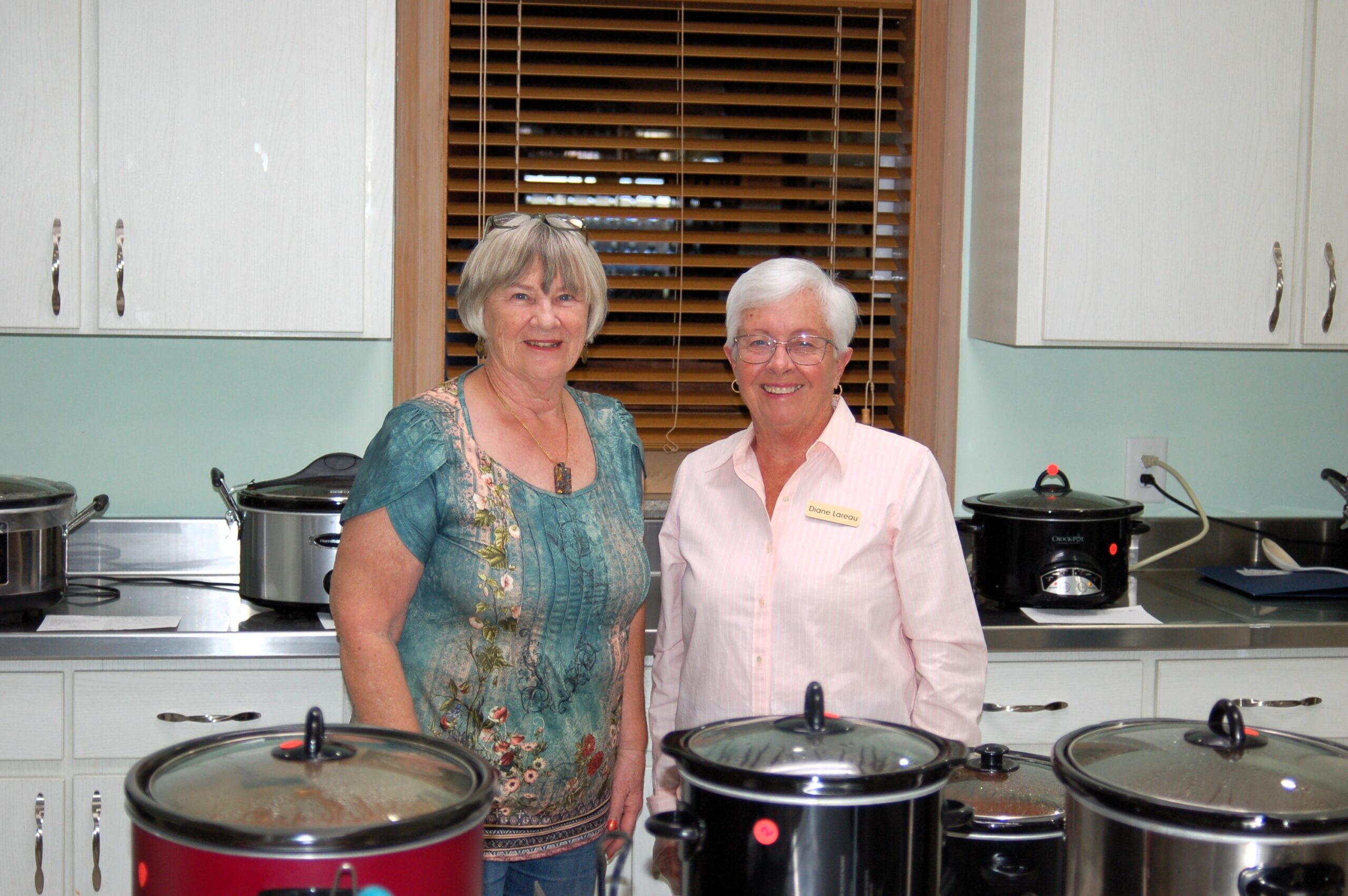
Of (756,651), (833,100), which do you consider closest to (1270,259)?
(833,100)

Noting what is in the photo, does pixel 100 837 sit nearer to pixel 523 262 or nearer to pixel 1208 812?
pixel 523 262

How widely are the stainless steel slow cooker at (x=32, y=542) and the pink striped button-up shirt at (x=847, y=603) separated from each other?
3.79 feet

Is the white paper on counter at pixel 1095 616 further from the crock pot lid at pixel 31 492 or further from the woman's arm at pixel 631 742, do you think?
the crock pot lid at pixel 31 492

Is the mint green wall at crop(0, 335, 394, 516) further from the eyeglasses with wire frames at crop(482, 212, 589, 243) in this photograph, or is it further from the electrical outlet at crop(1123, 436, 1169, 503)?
the electrical outlet at crop(1123, 436, 1169, 503)

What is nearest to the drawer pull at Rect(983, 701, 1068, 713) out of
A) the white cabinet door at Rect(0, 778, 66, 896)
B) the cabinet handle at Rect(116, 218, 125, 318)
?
the white cabinet door at Rect(0, 778, 66, 896)

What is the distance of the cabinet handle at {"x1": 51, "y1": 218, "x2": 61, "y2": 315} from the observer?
2264mm

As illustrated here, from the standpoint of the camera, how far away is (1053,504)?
2340 millimetres

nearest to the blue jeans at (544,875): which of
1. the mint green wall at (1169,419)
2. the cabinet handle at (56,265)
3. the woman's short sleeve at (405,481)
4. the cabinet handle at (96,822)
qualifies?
the woman's short sleeve at (405,481)

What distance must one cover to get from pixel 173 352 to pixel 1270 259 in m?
2.16

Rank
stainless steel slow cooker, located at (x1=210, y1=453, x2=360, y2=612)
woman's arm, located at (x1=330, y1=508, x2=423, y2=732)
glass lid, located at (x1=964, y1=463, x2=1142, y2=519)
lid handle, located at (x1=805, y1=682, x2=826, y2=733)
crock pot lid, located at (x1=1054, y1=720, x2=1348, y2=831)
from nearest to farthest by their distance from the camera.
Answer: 1. crock pot lid, located at (x1=1054, y1=720, x2=1348, y2=831)
2. lid handle, located at (x1=805, y1=682, x2=826, y2=733)
3. woman's arm, located at (x1=330, y1=508, x2=423, y2=732)
4. stainless steel slow cooker, located at (x1=210, y1=453, x2=360, y2=612)
5. glass lid, located at (x1=964, y1=463, x2=1142, y2=519)

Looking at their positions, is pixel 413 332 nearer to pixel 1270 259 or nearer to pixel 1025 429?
pixel 1025 429

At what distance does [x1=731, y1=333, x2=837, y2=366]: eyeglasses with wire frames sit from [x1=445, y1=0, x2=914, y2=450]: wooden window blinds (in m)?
1.03

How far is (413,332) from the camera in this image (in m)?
2.61

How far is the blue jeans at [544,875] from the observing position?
153 cm
